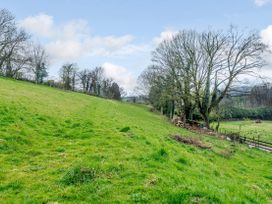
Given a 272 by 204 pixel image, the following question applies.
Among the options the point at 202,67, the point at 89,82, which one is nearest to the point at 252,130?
the point at 202,67

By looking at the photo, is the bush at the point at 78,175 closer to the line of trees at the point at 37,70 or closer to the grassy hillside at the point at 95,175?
the grassy hillside at the point at 95,175

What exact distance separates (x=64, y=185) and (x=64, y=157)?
2492 mm

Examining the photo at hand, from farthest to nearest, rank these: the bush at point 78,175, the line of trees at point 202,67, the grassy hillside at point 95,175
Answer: the line of trees at point 202,67
the bush at point 78,175
the grassy hillside at point 95,175

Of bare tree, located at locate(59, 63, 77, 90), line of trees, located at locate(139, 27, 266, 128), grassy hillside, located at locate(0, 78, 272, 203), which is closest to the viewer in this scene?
grassy hillside, located at locate(0, 78, 272, 203)

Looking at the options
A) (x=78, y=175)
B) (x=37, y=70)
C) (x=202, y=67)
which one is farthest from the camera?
(x=37, y=70)

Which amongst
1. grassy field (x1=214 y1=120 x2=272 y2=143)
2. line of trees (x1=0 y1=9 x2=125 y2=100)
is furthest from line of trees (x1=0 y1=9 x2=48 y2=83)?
grassy field (x1=214 y1=120 x2=272 y2=143)

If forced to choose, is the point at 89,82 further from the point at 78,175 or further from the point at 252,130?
the point at 78,175

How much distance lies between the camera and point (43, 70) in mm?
92062

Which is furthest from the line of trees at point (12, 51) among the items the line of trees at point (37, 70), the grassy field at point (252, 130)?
→ the grassy field at point (252, 130)

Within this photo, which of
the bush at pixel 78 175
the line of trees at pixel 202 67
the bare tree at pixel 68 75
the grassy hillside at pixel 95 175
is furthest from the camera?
the bare tree at pixel 68 75

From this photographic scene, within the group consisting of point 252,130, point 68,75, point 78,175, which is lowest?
point 252,130

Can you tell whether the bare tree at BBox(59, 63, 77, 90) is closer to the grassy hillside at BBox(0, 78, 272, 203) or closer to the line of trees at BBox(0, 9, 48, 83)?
the line of trees at BBox(0, 9, 48, 83)

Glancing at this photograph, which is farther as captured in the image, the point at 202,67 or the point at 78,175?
the point at 202,67

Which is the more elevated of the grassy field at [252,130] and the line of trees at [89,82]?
the line of trees at [89,82]
